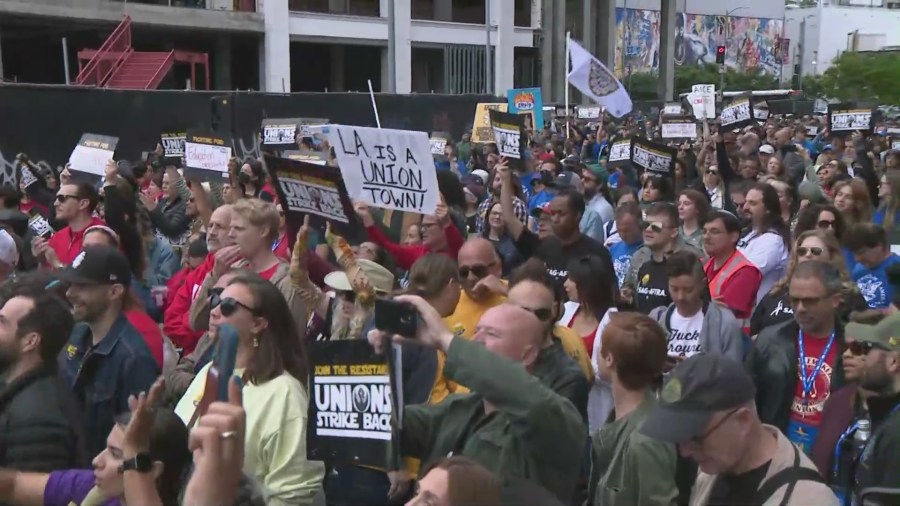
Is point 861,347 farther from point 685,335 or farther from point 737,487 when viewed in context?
point 685,335

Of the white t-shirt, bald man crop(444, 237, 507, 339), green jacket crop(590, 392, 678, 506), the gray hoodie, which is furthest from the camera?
the white t-shirt

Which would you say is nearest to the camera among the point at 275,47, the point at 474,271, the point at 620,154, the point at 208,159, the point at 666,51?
the point at 474,271

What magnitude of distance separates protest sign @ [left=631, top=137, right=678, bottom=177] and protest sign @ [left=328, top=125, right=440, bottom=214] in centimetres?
603

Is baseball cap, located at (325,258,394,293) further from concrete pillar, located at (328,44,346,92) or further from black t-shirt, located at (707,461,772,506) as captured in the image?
concrete pillar, located at (328,44,346,92)

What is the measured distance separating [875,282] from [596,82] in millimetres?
10889

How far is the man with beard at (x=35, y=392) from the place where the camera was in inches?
149

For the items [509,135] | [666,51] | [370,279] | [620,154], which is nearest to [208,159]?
[509,135]

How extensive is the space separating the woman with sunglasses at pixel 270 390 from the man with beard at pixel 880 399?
1897mm

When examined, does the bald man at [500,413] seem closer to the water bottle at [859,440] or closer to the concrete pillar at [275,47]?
the water bottle at [859,440]

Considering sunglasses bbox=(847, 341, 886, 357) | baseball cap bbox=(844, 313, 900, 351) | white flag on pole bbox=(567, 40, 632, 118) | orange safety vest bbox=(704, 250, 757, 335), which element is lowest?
orange safety vest bbox=(704, 250, 757, 335)

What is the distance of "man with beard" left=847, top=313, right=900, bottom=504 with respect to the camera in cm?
351

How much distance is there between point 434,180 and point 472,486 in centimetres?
372

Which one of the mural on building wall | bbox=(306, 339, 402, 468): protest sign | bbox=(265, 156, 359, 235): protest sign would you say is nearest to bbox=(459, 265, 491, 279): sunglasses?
bbox=(265, 156, 359, 235): protest sign

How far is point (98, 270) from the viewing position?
4.96 m
